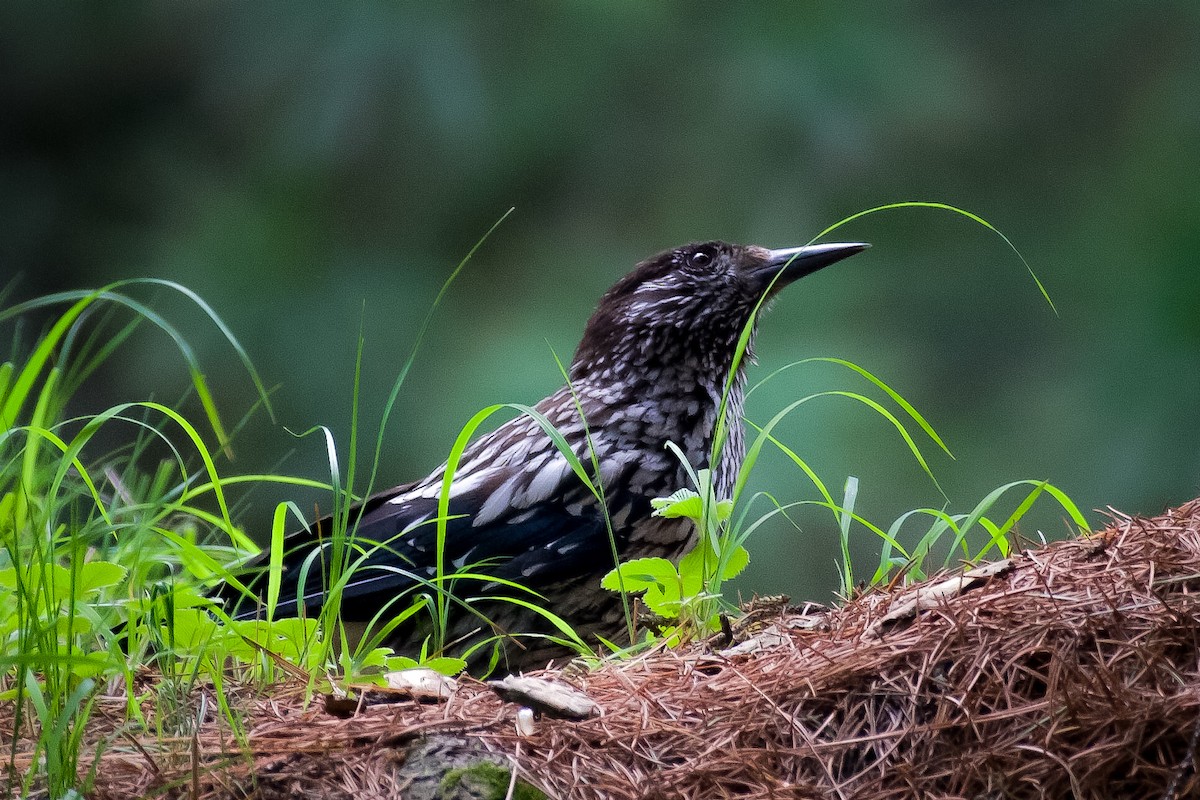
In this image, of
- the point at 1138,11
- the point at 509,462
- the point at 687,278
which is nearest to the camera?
the point at 509,462

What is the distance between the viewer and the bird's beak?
374 cm

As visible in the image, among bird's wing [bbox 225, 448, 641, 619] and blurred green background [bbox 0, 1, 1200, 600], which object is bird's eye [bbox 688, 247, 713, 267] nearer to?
bird's wing [bbox 225, 448, 641, 619]

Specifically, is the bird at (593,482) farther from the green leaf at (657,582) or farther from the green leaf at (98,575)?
the green leaf at (98,575)

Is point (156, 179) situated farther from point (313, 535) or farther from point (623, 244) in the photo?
point (313, 535)

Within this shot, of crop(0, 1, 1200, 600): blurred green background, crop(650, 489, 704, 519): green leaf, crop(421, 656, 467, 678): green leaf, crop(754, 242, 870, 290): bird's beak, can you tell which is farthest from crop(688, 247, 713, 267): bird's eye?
crop(0, 1, 1200, 600): blurred green background

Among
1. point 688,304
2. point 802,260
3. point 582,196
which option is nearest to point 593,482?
point 688,304

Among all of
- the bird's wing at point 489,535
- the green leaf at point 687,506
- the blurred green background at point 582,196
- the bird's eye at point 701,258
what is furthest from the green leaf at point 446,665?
the blurred green background at point 582,196

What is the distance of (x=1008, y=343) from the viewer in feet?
29.4

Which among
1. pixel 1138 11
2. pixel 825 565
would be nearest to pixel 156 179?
pixel 825 565

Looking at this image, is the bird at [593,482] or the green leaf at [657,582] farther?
the bird at [593,482]

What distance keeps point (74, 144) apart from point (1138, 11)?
7863mm

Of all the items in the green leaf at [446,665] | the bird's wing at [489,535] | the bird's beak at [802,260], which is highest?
the bird's beak at [802,260]

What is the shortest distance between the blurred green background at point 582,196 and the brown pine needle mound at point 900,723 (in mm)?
5652

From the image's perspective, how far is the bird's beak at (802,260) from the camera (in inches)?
147
